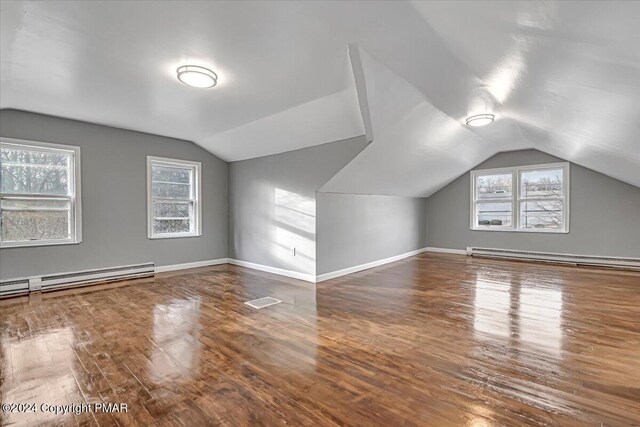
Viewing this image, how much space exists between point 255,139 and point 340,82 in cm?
225

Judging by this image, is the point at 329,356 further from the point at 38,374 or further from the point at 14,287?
the point at 14,287

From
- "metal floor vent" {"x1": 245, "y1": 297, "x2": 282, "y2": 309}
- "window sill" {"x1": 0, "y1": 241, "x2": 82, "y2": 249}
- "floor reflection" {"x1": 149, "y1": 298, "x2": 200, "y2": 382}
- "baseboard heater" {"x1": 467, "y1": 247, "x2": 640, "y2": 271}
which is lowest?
"metal floor vent" {"x1": 245, "y1": 297, "x2": 282, "y2": 309}

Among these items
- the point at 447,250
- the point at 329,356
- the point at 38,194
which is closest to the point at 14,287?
the point at 38,194

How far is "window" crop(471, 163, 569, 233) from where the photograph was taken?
6605 millimetres

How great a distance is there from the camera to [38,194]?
14.2ft

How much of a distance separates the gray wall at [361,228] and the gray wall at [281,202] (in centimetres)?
28

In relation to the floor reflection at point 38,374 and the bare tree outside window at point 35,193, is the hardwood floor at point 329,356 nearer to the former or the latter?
the floor reflection at point 38,374

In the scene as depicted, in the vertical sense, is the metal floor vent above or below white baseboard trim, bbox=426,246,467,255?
below

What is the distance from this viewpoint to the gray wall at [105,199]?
4.22 meters

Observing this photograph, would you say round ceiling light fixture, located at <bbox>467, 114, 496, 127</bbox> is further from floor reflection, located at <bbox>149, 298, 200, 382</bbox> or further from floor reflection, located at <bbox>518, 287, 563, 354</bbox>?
floor reflection, located at <bbox>149, 298, 200, 382</bbox>

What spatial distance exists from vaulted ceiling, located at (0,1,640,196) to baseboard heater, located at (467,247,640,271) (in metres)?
1.99

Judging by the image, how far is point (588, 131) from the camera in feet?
12.6

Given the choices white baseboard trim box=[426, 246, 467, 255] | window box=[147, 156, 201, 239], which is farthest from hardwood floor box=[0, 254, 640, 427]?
white baseboard trim box=[426, 246, 467, 255]

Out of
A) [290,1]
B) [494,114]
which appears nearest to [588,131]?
[494,114]
